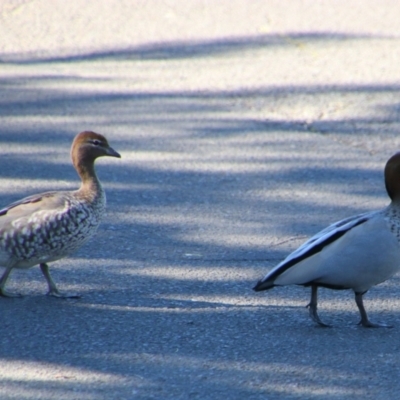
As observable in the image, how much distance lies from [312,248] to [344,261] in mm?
179

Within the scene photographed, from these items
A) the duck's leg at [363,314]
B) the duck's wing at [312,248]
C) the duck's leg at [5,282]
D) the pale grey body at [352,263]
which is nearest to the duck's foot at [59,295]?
the duck's leg at [5,282]

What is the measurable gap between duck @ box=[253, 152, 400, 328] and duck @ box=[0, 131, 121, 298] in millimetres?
1093

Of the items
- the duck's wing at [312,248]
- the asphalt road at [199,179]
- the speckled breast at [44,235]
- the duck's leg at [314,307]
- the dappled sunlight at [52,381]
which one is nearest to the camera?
the dappled sunlight at [52,381]

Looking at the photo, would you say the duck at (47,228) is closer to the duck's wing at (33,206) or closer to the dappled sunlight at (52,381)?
the duck's wing at (33,206)

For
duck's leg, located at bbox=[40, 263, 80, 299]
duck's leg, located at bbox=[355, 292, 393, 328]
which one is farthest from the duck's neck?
duck's leg, located at bbox=[355, 292, 393, 328]

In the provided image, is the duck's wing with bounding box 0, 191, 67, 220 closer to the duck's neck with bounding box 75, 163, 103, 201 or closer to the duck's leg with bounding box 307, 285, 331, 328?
the duck's neck with bounding box 75, 163, 103, 201

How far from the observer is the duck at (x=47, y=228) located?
4926 mm

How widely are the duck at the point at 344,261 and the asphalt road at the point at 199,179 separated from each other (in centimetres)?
29

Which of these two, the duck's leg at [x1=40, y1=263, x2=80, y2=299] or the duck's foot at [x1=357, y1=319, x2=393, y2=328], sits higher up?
the duck's leg at [x1=40, y1=263, x2=80, y2=299]

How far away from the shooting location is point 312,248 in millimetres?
4676

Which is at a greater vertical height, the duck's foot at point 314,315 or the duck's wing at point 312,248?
the duck's wing at point 312,248

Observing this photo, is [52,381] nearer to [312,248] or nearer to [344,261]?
[312,248]

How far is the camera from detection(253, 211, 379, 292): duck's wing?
4.62m

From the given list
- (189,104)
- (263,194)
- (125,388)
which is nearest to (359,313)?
(125,388)
